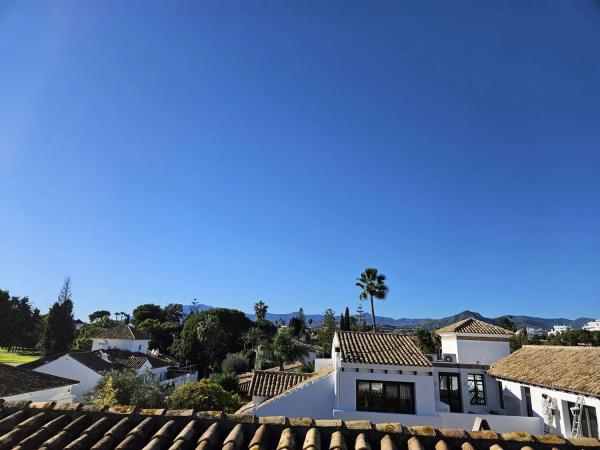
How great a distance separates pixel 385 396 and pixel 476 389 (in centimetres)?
938

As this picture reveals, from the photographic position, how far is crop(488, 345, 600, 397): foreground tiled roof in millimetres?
16516

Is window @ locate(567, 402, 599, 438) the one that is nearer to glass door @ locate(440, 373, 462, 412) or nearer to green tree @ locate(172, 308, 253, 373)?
glass door @ locate(440, 373, 462, 412)

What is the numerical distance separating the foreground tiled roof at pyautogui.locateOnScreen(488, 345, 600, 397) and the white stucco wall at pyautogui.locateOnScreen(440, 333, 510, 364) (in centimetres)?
Result: 138

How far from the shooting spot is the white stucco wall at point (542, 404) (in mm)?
16641

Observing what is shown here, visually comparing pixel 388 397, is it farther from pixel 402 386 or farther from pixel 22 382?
pixel 22 382

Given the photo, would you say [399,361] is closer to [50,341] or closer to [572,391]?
[572,391]

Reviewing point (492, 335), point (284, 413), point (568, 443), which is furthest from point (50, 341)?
point (568, 443)

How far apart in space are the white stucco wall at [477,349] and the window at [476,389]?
1.80 m

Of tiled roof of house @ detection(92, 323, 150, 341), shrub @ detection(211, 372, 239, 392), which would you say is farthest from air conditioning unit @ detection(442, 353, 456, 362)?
tiled roof of house @ detection(92, 323, 150, 341)

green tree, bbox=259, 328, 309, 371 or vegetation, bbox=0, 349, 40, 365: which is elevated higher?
green tree, bbox=259, 328, 309, 371

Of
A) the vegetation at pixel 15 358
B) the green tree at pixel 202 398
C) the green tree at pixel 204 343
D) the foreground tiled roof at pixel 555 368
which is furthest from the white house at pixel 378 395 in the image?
the green tree at pixel 204 343

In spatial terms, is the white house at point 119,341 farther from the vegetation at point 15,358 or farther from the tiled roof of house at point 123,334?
the vegetation at point 15,358

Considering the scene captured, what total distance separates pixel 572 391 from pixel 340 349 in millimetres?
10174

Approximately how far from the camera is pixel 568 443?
5.27m
